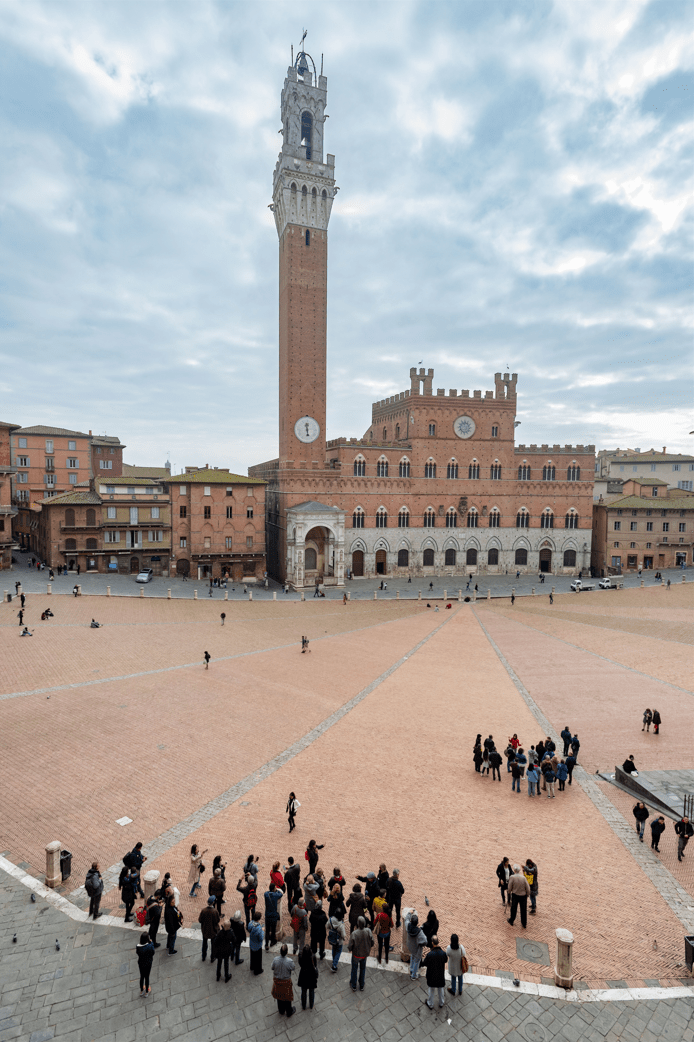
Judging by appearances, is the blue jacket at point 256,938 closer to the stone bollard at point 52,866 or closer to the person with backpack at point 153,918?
the person with backpack at point 153,918

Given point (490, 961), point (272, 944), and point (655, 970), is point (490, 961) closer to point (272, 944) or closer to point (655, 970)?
point (655, 970)

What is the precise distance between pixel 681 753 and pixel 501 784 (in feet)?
21.6

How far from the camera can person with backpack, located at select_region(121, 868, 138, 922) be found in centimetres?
958

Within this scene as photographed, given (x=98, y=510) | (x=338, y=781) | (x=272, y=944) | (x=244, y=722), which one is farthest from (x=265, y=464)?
(x=272, y=944)

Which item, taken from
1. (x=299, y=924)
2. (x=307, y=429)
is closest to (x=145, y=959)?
(x=299, y=924)

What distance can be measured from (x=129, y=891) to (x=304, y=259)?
53322 mm

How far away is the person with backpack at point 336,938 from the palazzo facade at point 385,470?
4052 cm

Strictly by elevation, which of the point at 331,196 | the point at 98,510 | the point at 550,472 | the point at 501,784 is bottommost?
the point at 501,784

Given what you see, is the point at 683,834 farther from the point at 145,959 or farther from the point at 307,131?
the point at 307,131

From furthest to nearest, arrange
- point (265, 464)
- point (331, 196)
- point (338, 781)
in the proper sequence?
point (265, 464) → point (331, 196) → point (338, 781)

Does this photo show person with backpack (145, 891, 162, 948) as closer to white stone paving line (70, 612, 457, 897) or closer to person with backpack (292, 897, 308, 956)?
person with backpack (292, 897, 308, 956)

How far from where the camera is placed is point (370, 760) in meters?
16.4

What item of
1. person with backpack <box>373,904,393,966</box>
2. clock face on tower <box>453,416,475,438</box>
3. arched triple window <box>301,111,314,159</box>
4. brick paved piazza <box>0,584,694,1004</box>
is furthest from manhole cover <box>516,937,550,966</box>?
arched triple window <box>301,111,314,159</box>

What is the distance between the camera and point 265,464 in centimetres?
6531
